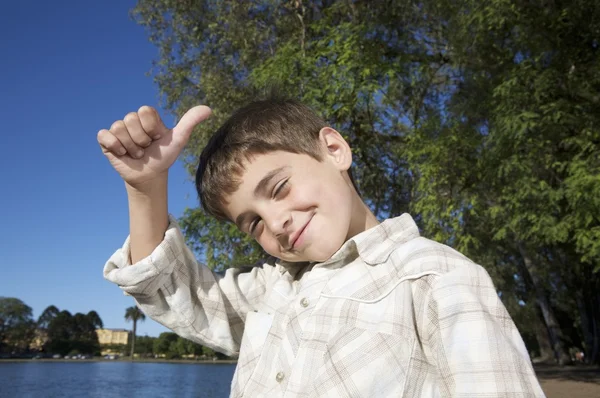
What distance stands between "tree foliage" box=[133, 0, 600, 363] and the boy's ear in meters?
6.25

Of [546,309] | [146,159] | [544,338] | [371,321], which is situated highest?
[546,309]

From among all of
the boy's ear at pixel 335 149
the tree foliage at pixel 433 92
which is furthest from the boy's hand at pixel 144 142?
the tree foliage at pixel 433 92

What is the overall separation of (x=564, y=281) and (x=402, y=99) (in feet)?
43.1

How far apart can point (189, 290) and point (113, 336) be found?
399ft

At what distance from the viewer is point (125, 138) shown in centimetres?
145

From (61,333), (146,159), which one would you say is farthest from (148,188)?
(61,333)

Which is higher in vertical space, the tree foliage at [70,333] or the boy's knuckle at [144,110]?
the tree foliage at [70,333]

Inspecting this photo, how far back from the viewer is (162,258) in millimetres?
1573

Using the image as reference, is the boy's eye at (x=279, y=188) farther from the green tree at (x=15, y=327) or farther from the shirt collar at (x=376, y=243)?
the green tree at (x=15, y=327)

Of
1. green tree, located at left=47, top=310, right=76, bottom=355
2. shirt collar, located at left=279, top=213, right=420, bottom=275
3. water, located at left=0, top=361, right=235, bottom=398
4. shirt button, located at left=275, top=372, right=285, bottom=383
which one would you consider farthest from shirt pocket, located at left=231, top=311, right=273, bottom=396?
green tree, located at left=47, top=310, right=76, bottom=355

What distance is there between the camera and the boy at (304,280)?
112 centimetres

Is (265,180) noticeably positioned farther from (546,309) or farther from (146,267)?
(546,309)

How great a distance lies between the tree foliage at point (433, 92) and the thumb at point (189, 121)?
6.57m

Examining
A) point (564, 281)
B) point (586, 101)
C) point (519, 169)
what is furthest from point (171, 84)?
point (564, 281)
